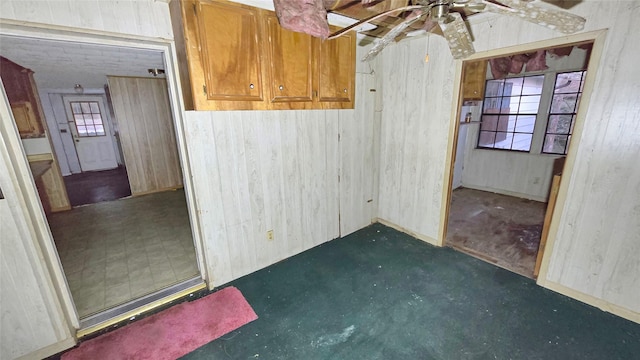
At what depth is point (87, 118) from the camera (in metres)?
7.05

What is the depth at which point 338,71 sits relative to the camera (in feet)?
9.25

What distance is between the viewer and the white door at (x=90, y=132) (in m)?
6.85

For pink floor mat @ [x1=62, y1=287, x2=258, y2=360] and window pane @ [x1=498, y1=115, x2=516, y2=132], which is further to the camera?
window pane @ [x1=498, y1=115, x2=516, y2=132]

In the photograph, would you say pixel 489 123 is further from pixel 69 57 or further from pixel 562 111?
pixel 69 57

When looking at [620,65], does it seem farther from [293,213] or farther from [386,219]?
[293,213]

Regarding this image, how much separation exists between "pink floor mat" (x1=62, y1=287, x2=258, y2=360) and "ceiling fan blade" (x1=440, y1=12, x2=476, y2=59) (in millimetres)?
2534

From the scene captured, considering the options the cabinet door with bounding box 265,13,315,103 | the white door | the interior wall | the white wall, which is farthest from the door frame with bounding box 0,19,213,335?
the white door

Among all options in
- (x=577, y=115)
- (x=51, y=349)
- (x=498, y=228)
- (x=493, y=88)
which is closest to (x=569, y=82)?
(x=493, y=88)

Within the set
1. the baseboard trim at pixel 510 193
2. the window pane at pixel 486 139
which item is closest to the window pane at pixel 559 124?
the window pane at pixel 486 139

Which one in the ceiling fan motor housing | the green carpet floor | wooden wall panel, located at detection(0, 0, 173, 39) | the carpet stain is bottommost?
the carpet stain

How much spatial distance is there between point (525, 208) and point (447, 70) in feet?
9.78

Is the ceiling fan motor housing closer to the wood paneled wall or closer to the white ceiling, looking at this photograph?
the wood paneled wall

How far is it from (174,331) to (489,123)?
594cm

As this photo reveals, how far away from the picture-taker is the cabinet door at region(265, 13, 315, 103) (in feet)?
7.60
